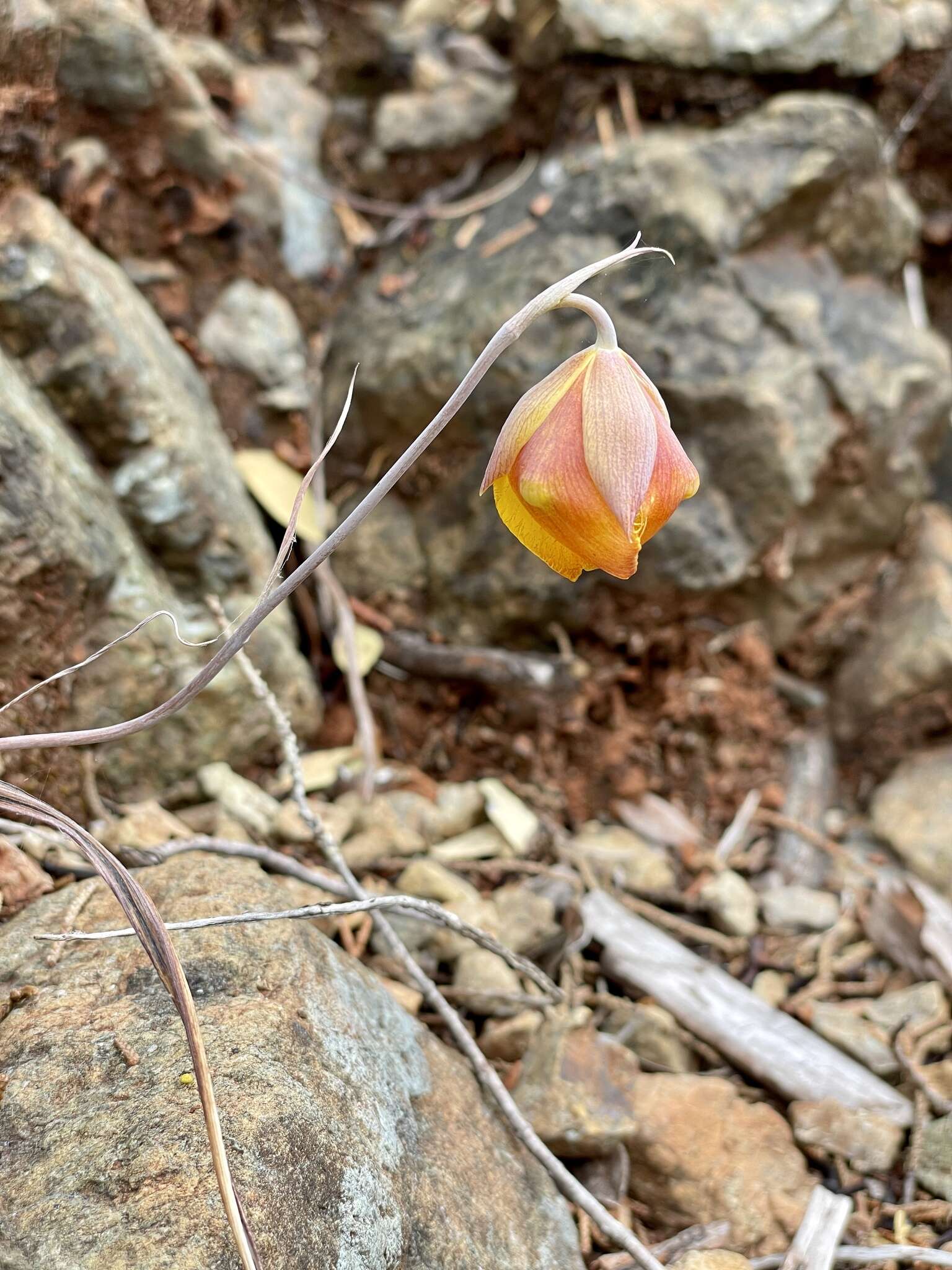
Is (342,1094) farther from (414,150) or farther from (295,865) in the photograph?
(414,150)

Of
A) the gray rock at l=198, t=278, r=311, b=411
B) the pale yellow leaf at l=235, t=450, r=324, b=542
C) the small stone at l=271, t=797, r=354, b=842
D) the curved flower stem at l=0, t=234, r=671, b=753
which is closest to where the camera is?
the curved flower stem at l=0, t=234, r=671, b=753

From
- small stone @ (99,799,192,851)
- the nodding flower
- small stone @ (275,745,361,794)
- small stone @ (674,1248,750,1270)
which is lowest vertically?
small stone @ (674,1248,750,1270)

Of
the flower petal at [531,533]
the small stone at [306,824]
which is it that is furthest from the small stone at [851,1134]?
the flower petal at [531,533]

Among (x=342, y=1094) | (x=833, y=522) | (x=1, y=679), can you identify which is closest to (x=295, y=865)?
(x=342, y=1094)

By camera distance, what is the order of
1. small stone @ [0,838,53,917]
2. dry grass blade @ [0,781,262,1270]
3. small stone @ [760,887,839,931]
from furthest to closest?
small stone @ [760,887,839,931], small stone @ [0,838,53,917], dry grass blade @ [0,781,262,1270]

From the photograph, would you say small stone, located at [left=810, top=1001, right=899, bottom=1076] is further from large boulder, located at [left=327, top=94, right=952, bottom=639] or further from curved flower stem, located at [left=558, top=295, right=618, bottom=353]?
curved flower stem, located at [left=558, top=295, right=618, bottom=353]

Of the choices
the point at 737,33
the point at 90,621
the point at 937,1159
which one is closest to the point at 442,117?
the point at 737,33

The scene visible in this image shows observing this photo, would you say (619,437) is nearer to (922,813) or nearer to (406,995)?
(406,995)

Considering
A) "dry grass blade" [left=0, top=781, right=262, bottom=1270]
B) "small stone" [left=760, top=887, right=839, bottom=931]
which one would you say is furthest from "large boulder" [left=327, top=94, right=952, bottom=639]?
"dry grass blade" [left=0, top=781, right=262, bottom=1270]
